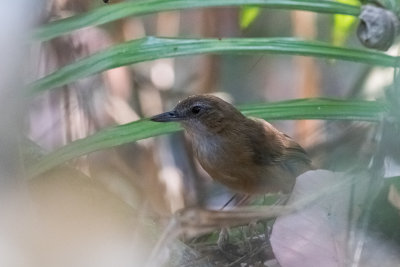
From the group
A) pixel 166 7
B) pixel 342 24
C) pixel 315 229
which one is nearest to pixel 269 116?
pixel 166 7

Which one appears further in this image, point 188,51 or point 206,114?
point 206,114

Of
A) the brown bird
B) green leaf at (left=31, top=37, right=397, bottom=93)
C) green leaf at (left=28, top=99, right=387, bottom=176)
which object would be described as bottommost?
the brown bird

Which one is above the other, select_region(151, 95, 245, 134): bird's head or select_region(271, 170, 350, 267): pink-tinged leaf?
select_region(271, 170, 350, 267): pink-tinged leaf

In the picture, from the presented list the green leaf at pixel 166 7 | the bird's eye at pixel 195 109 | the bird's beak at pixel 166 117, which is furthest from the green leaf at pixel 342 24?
the bird's beak at pixel 166 117

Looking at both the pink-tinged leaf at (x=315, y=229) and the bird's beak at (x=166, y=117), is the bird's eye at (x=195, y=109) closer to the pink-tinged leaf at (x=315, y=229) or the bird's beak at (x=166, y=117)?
the bird's beak at (x=166, y=117)

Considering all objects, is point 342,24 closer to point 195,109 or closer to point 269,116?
point 195,109

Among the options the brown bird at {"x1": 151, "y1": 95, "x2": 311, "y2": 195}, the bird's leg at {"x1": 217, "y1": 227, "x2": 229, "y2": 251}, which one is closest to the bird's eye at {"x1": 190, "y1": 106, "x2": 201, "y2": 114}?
the brown bird at {"x1": 151, "y1": 95, "x2": 311, "y2": 195}

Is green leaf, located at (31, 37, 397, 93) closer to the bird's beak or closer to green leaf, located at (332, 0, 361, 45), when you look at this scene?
the bird's beak
